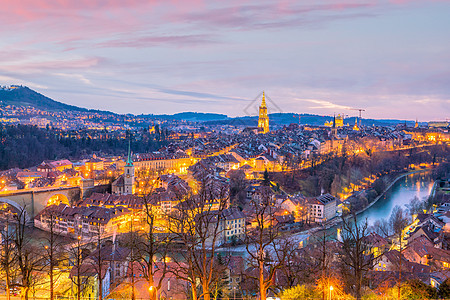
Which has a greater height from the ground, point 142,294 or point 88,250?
point 142,294

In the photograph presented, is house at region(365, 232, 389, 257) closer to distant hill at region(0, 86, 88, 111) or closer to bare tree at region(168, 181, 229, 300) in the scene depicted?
bare tree at region(168, 181, 229, 300)

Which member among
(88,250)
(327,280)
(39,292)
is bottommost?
(88,250)

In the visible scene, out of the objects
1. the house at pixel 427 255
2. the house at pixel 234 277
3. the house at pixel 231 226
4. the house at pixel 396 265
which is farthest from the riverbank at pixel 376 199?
the house at pixel 234 277

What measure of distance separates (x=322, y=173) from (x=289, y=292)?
1405 centimetres

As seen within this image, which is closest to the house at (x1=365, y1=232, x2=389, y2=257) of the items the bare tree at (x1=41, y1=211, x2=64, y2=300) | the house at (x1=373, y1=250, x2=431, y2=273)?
the house at (x1=373, y1=250, x2=431, y2=273)

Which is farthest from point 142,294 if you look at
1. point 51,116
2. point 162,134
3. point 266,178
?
point 51,116

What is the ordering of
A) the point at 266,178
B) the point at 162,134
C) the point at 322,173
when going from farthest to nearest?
1. the point at 162,134
2. the point at 322,173
3. the point at 266,178

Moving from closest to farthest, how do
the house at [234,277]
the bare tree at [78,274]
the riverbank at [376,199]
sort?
the bare tree at [78,274] → the house at [234,277] → the riverbank at [376,199]

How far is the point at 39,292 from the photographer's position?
551cm

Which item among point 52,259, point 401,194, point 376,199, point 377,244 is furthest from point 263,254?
point 401,194

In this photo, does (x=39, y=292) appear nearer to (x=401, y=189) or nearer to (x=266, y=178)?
(x=266, y=178)

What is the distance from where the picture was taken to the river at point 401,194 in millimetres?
13641

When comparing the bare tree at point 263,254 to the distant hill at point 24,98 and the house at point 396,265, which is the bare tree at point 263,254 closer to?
the house at point 396,265

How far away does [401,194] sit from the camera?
16719 millimetres
